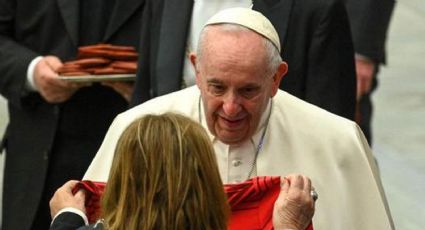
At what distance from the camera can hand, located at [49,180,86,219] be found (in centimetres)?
568

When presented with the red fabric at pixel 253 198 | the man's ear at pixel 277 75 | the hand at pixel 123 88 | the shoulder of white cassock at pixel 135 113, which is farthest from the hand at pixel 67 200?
the hand at pixel 123 88

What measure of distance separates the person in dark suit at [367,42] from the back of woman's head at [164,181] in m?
3.11

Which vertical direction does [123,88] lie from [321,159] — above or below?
below

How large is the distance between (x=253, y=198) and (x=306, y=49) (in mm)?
1466

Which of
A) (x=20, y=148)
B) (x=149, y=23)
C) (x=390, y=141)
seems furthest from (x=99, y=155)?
(x=390, y=141)

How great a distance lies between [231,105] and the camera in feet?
20.1

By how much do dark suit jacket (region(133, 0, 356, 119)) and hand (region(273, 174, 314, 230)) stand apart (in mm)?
1429

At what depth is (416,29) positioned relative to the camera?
1489 centimetres

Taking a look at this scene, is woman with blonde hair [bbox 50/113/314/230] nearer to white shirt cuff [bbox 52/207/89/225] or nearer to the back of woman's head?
the back of woman's head

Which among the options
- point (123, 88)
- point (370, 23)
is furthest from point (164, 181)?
point (370, 23)

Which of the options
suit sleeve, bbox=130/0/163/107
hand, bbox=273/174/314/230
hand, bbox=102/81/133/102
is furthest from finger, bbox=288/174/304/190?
hand, bbox=102/81/133/102

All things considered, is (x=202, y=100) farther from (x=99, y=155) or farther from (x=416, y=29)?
(x=416, y=29)

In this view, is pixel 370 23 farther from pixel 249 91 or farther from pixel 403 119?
pixel 403 119

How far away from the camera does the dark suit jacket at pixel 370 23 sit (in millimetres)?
8484
